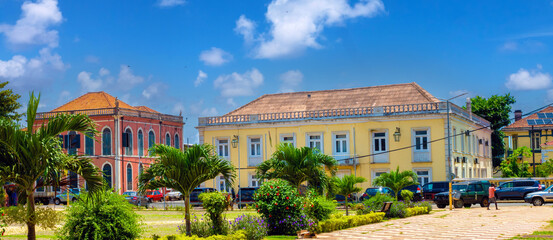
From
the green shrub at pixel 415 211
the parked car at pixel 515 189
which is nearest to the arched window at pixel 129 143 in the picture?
the parked car at pixel 515 189

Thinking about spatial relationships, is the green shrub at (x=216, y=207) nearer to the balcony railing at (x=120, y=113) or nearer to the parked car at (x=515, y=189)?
the parked car at (x=515, y=189)

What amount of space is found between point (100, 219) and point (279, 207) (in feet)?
24.2

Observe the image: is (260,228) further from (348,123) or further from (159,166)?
(348,123)

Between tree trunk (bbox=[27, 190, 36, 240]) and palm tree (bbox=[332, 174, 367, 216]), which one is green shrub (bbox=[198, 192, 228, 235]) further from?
palm tree (bbox=[332, 174, 367, 216])

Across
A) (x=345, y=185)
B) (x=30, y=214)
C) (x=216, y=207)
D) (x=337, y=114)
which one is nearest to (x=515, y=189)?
(x=337, y=114)

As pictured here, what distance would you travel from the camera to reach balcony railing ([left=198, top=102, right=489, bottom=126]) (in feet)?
152

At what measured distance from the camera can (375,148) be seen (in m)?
48.1

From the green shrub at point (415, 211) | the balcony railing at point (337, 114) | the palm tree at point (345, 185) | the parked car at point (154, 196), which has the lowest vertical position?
the parked car at point (154, 196)

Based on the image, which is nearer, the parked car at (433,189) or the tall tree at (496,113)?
the parked car at (433,189)

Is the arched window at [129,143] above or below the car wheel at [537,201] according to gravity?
above

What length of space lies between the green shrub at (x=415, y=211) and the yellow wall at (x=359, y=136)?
581 inches

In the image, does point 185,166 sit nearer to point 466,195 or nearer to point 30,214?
point 30,214

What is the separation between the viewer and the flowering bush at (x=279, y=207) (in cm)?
1973

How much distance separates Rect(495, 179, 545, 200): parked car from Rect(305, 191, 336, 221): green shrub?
2289 centimetres
